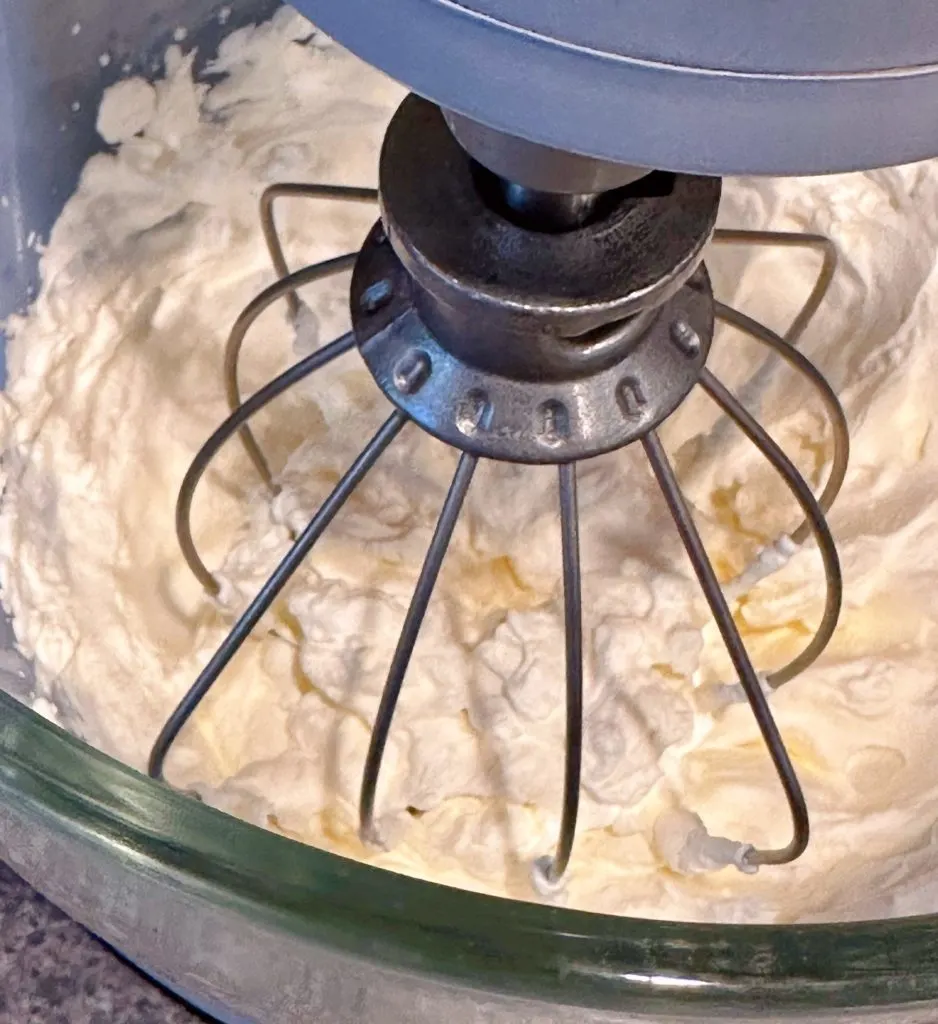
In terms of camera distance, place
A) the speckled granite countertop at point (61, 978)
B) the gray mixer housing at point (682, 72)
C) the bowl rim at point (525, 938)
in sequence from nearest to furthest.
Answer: the gray mixer housing at point (682, 72) < the bowl rim at point (525, 938) < the speckled granite countertop at point (61, 978)

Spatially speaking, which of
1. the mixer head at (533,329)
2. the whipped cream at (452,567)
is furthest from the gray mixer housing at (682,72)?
the whipped cream at (452,567)

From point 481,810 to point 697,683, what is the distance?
101 mm

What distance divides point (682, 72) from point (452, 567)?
0.35m

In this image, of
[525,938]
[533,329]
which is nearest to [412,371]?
[533,329]

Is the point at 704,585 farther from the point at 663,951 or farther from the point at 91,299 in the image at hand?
the point at 91,299

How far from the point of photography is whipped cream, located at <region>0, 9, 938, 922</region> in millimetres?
469

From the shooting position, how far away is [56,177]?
21.2 inches

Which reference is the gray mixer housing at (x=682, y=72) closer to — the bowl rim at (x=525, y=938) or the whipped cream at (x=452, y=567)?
the bowl rim at (x=525, y=938)

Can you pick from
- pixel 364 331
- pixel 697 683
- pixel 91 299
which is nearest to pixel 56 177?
pixel 91 299

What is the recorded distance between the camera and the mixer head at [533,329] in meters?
0.30

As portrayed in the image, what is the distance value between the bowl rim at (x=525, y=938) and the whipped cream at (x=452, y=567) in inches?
6.6

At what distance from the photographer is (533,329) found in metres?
0.31

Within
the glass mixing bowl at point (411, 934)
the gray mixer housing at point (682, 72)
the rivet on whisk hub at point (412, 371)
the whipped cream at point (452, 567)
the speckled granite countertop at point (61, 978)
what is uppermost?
the gray mixer housing at point (682, 72)

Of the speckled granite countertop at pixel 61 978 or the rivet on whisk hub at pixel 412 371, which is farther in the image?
the speckled granite countertop at pixel 61 978
